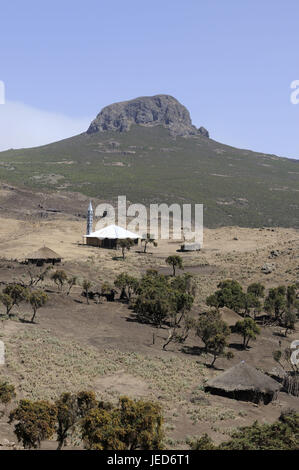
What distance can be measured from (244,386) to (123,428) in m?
12.9

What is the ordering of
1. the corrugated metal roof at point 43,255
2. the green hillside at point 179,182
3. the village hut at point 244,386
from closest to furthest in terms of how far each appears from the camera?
1. the village hut at point 244,386
2. the corrugated metal roof at point 43,255
3. the green hillside at point 179,182

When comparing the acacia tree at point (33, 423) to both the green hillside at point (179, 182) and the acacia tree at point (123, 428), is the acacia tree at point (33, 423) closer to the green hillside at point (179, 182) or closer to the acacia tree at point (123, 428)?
the acacia tree at point (123, 428)

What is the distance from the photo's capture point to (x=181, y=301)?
44.0 m

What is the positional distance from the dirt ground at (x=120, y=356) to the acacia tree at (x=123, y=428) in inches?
122

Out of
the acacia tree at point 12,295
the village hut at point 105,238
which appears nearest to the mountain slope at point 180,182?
the village hut at point 105,238

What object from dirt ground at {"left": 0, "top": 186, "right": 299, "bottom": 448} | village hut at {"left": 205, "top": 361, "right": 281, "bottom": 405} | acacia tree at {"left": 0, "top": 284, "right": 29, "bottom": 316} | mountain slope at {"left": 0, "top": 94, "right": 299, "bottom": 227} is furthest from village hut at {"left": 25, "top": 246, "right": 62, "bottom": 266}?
mountain slope at {"left": 0, "top": 94, "right": 299, "bottom": 227}

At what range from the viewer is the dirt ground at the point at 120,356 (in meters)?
25.6

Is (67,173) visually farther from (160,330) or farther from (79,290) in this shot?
(160,330)

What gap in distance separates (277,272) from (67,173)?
11159cm

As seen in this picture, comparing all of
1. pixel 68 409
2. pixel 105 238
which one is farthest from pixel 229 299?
pixel 105 238

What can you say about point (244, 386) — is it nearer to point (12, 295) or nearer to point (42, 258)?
point (12, 295)

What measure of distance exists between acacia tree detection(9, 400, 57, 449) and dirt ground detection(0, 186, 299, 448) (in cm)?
143

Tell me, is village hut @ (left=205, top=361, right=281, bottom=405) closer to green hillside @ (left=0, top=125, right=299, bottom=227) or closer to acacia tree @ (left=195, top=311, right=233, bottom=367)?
acacia tree @ (left=195, top=311, right=233, bottom=367)

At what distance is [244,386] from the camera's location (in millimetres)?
28656
